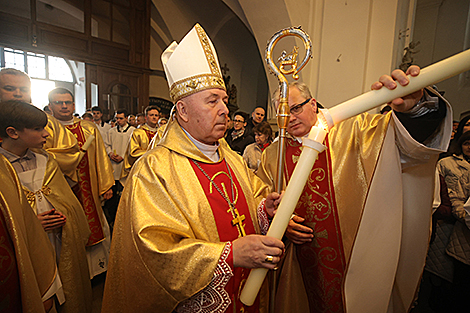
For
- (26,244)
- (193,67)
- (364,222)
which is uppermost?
(193,67)

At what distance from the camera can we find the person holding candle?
1448 mm

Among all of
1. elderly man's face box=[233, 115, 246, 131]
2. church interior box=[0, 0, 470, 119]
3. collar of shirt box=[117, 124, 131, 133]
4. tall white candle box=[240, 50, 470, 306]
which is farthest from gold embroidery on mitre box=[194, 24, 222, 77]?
collar of shirt box=[117, 124, 131, 133]

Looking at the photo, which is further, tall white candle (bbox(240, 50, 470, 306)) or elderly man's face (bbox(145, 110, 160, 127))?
elderly man's face (bbox(145, 110, 160, 127))

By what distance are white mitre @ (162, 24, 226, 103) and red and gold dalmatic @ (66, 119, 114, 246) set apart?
2704mm

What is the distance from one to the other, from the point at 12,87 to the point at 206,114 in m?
2.54

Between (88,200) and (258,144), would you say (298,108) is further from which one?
(88,200)

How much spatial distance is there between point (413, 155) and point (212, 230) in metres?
1.23

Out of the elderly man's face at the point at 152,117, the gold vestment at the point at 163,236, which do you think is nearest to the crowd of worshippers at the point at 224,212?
the gold vestment at the point at 163,236

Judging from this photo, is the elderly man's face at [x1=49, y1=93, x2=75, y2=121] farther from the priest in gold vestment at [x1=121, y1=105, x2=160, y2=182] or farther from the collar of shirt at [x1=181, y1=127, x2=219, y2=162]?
the collar of shirt at [x1=181, y1=127, x2=219, y2=162]

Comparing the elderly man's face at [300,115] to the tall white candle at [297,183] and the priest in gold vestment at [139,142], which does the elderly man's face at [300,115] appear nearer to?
the tall white candle at [297,183]

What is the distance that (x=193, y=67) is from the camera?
4.81ft

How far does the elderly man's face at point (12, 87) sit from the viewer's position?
261 cm

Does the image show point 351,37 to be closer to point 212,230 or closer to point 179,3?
point 212,230

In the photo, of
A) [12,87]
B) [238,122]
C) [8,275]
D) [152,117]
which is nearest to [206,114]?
[8,275]
